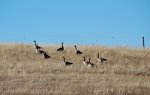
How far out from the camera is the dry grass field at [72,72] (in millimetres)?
23531

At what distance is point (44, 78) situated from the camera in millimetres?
27297

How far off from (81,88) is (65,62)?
971 centimetres

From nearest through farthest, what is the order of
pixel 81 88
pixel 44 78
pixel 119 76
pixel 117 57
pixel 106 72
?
pixel 81 88 < pixel 44 78 < pixel 119 76 < pixel 106 72 < pixel 117 57

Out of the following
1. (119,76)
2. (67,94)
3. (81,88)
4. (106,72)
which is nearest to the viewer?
(67,94)

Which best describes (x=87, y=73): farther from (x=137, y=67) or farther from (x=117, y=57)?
(x=117, y=57)

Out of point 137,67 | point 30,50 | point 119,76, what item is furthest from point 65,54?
point 119,76

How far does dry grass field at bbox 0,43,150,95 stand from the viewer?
2353cm

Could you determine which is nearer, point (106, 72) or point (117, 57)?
point (106, 72)

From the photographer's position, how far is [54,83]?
83.9 ft

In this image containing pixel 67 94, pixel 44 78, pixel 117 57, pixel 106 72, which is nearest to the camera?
pixel 67 94

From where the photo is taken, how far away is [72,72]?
30.6m

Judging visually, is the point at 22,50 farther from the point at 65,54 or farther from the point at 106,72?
the point at 106,72

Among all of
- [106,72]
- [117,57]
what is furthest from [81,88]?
[117,57]

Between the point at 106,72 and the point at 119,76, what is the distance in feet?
7.17
